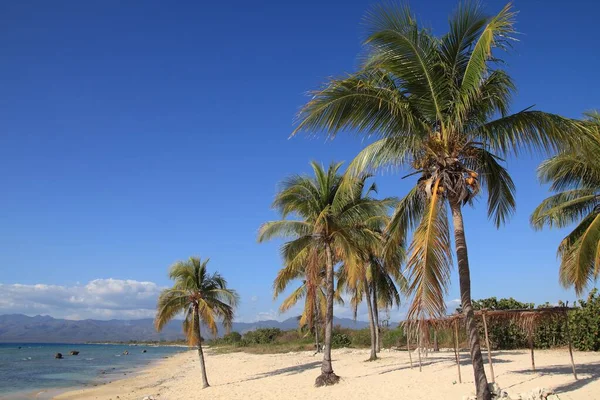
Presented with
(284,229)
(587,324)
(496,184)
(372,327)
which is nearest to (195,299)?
(284,229)

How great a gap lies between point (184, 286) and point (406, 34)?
14660 mm

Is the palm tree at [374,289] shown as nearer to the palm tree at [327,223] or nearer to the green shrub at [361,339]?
the palm tree at [327,223]

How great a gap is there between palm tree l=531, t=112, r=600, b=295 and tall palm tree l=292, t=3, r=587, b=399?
4.44 meters

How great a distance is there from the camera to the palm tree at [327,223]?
1559cm

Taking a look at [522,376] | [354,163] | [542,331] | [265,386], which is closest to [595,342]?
[542,331]

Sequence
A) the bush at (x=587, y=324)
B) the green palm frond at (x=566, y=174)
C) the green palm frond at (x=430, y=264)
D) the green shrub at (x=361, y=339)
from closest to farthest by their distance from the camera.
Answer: the green palm frond at (x=430, y=264) → the green palm frond at (x=566, y=174) → the bush at (x=587, y=324) → the green shrub at (x=361, y=339)

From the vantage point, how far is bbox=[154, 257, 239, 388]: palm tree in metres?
19.1

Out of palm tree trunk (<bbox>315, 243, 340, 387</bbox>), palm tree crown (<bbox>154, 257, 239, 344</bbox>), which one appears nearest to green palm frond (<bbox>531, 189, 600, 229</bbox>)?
palm tree trunk (<bbox>315, 243, 340, 387</bbox>)

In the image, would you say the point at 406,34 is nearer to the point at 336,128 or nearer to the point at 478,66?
the point at 478,66

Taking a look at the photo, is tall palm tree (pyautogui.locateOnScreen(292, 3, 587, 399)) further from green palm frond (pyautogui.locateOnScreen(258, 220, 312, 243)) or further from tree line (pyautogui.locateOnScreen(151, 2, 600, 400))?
green palm frond (pyautogui.locateOnScreen(258, 220, 312, 243))

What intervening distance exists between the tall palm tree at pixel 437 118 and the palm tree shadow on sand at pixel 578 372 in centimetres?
445

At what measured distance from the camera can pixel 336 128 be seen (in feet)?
29.8

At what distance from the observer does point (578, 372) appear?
13000 mm

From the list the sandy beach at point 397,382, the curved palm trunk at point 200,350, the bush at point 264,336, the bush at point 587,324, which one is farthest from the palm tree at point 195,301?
the bush at point 264,336
